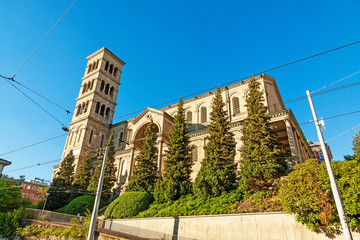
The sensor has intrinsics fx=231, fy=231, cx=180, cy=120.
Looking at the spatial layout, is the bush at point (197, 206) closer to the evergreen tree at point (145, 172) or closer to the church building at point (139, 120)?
the evergreen tree at point (145, 172)

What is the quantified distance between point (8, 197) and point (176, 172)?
18.5 metres

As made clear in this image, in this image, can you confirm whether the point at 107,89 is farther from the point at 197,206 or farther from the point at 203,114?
the point at 197,206

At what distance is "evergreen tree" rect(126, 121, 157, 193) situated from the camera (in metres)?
25.1

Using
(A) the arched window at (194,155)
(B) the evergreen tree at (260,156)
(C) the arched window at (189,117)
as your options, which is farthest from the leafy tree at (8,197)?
(C) the arched window at (189,117)

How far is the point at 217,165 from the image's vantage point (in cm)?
2139

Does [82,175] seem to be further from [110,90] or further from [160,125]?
[110,90]

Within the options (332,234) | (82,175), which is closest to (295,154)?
(332,234)

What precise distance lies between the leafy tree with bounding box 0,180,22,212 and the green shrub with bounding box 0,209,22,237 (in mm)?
3202

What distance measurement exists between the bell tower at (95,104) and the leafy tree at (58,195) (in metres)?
7.77

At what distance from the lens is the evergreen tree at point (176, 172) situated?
867 inches

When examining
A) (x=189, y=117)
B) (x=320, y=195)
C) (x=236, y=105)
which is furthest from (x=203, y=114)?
(x=320, y=195)

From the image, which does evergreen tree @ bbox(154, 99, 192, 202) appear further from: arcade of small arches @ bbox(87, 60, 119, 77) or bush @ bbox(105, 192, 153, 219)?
arcade of small arches @ bbox(87, 60, 119, 77)

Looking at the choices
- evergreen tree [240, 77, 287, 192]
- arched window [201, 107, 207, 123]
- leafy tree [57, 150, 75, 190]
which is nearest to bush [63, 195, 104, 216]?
leafy tree [57, 150, 75, 190]

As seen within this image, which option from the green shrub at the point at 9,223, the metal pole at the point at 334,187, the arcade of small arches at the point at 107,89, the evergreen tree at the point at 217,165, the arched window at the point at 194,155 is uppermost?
the arcade of small arches at the point at 107,89
